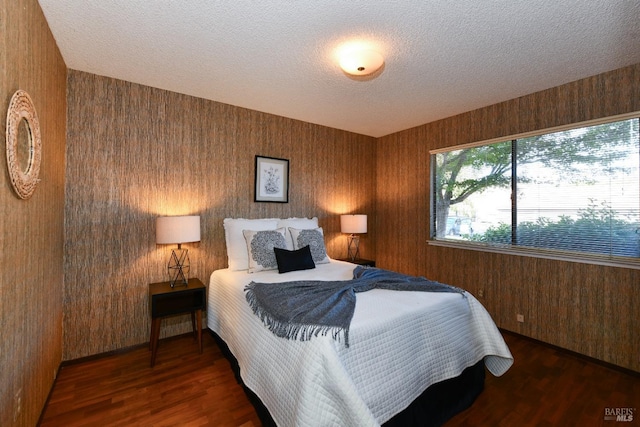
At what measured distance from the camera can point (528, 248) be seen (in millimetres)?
2953

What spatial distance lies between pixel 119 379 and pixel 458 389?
8.49 ft

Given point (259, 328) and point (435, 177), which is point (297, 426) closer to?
point (259, 328)

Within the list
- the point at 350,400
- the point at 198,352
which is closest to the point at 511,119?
the point at 350,400

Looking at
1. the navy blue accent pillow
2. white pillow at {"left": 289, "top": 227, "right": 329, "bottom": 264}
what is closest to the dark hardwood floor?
the navy blue accent pillow

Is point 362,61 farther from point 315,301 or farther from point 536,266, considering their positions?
point 536,266

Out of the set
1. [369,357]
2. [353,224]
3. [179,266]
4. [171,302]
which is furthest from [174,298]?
[353,224]

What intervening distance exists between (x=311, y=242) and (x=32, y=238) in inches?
86.7

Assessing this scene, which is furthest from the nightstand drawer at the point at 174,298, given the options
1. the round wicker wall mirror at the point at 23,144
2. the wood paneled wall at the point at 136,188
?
the round wicker wall mirror at the point at 23,144

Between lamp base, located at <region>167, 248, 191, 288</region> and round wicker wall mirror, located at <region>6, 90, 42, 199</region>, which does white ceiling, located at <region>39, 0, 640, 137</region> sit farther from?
lamp base, located at <region>167, 248, 191, 288</region>

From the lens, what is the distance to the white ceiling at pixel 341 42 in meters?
1.72

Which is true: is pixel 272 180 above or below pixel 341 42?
below

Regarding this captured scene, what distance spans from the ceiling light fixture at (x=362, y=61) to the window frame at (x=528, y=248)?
1966mm

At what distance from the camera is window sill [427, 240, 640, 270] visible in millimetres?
2361

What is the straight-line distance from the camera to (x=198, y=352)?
103 inches
